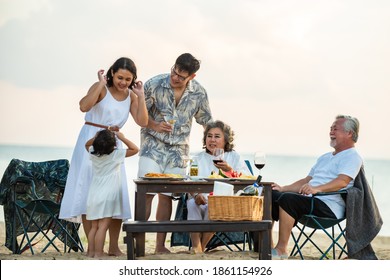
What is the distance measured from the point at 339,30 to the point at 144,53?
267 cm

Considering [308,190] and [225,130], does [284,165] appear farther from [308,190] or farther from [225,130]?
[308,190]

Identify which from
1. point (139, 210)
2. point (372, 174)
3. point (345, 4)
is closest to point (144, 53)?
point (345, 4)

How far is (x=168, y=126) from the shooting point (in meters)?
6.30

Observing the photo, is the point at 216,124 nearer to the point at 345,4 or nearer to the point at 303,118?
the point at 345,4

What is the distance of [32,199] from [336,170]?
2.20 m

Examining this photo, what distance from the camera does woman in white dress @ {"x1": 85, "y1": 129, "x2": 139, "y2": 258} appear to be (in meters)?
5.83

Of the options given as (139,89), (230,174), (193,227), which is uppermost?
(139,89)

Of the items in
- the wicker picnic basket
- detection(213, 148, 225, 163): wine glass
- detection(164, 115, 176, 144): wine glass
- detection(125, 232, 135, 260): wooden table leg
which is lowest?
detection(125, 232, 135, 260): wooden table leg

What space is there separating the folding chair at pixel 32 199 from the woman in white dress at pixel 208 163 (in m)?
0.93

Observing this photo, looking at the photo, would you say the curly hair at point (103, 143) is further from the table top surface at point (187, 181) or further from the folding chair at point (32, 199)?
the folding chair at point (32, 199)

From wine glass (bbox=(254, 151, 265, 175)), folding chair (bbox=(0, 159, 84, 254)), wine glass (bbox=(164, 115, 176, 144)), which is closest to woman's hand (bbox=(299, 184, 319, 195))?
wine glass (bbox=(254, 151, 265, 175))

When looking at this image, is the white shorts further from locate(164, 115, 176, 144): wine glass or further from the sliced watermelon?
the sliced watermelon

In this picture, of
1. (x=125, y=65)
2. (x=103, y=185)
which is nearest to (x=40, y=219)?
(x=103, y=185)

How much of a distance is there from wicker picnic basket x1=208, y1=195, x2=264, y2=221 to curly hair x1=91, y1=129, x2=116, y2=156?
30.0 inches
